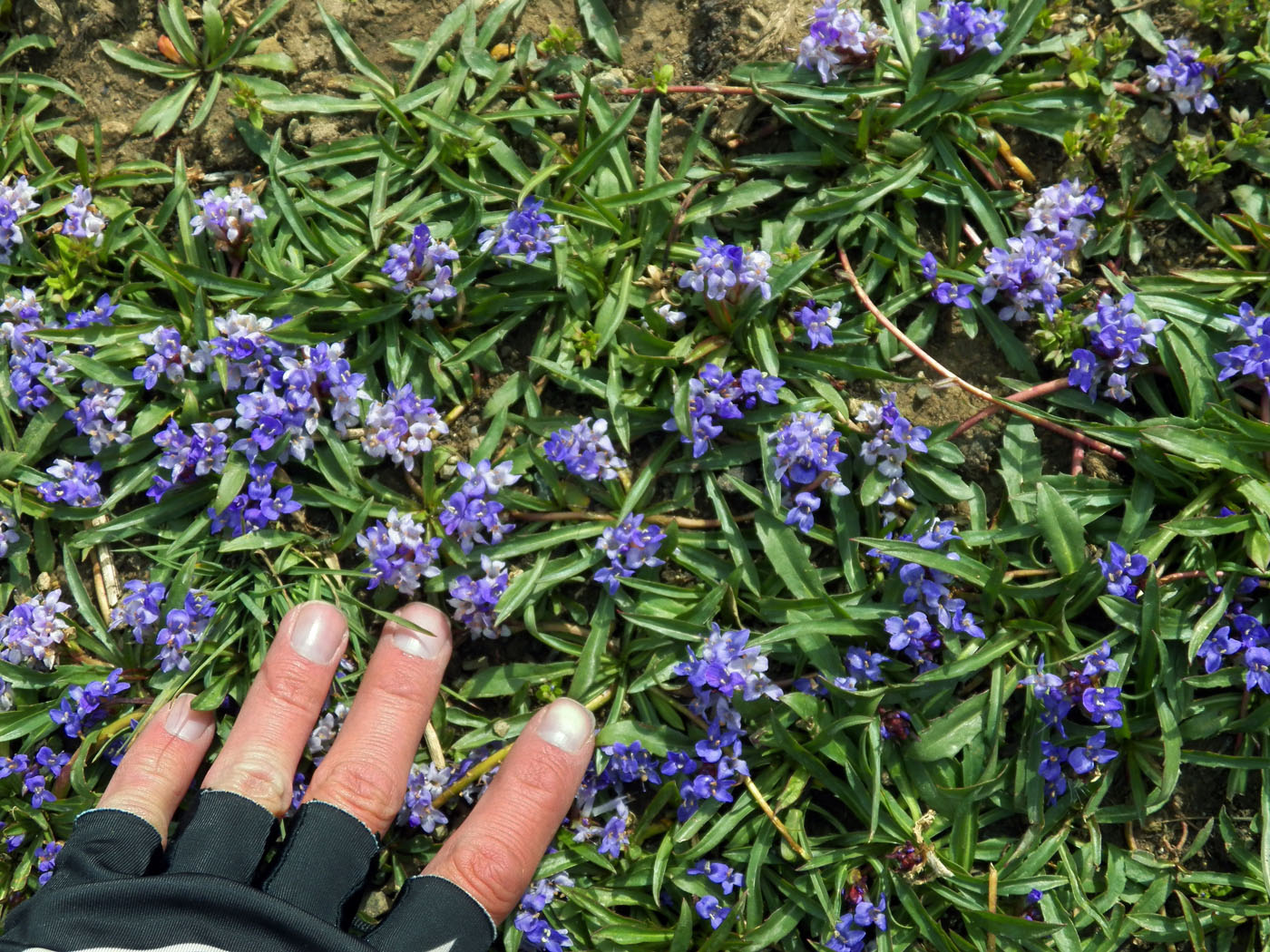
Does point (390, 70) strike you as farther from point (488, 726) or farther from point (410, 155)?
point (488, 726)

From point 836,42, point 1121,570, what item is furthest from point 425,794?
point 836,42

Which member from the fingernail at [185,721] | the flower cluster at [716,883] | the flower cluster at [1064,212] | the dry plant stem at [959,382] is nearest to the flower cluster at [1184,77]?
the flower cluster at [1064,212]

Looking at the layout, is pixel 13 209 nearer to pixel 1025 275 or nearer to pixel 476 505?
pixel 476 505

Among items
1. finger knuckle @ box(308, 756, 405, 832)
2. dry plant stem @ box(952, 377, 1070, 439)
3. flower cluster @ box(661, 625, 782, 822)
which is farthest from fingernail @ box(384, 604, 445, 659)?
dry plant stem @ box(952, 377, 1070, 439)

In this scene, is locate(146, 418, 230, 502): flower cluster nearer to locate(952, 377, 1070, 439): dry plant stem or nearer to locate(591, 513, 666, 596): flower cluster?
locate(591, 513, 666, 596): flower cluster

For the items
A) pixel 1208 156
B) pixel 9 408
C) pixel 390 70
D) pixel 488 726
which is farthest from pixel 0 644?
pixel 1208 156

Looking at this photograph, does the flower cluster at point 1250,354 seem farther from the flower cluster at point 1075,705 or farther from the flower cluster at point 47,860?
the flower cluster at point 47,860
